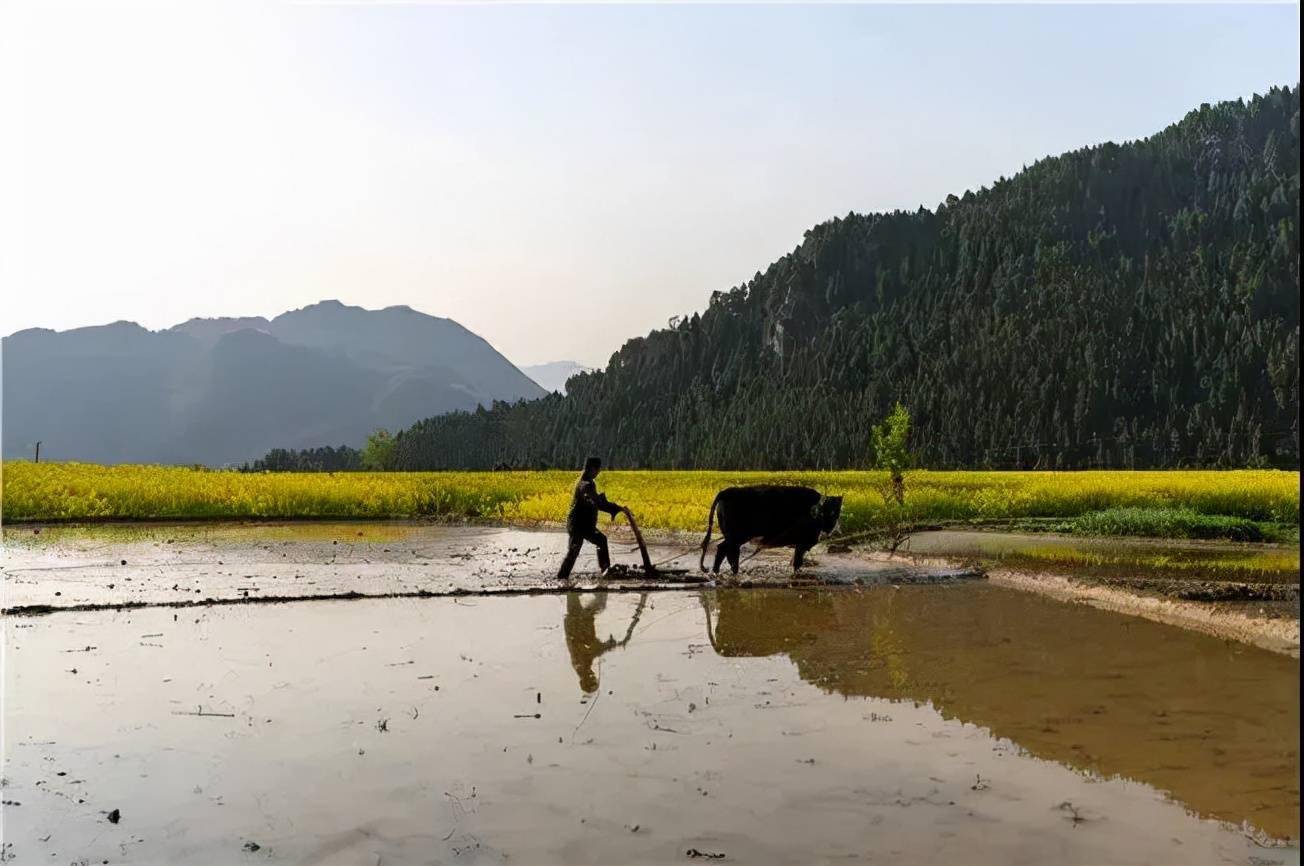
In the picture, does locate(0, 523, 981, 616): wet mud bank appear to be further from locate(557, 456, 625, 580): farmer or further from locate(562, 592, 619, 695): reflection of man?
locate(562, 592, 619, 695): reflection of man

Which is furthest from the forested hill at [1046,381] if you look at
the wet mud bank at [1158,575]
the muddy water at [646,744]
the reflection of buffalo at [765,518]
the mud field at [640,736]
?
the muddy water at [646,744]

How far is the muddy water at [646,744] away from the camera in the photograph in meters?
5.94

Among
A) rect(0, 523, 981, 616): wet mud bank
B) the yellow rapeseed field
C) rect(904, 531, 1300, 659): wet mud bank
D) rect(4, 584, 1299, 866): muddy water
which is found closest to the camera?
rect(4, 584, 1299, 866): muddy water

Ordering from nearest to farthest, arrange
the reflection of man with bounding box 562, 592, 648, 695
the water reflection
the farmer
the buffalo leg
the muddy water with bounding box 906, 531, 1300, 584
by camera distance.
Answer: the water reflection
the reflection of man with bounding box 562, 592, 648, 695
the farmer
the muddy water with bounding box 906, 531, 1300, 584
the buffalo leg

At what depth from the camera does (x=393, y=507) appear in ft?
126

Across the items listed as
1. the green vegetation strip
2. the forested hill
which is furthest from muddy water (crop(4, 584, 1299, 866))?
the forested hill

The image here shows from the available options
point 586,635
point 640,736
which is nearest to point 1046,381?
point 586,635

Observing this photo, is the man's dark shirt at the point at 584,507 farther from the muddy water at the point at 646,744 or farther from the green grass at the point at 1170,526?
the green grass at the point at 1170,526

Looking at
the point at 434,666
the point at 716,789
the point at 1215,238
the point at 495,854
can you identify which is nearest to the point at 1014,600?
the point at 434,666

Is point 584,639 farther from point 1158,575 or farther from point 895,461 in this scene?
point 895,461

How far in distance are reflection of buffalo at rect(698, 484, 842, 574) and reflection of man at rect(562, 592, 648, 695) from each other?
2.87 metres

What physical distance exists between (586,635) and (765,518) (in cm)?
707

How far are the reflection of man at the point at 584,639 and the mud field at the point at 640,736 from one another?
2.8 inches

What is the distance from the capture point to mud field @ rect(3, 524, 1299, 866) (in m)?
5.96
